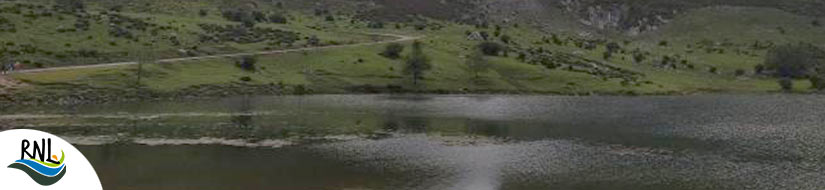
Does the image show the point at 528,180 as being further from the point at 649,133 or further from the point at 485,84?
the point at 485,84

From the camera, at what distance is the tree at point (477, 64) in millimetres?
163125

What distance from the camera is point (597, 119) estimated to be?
11131 centimetres

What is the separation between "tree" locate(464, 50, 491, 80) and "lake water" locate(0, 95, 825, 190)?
98.8ft

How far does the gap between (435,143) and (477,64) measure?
80.1m

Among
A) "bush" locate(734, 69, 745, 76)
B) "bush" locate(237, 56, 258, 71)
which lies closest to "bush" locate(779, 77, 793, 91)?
"bush" locate(734, 69, 745, 76)

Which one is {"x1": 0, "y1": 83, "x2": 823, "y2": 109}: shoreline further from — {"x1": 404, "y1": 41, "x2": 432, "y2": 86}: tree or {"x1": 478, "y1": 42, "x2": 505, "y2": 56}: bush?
{"x1": 478, "y1": 42, "x2": 505, "y2": 56}: bush

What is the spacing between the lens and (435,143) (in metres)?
85.7

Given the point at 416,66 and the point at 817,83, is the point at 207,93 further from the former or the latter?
the point at 817,83

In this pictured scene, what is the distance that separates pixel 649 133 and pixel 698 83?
86.5 meters

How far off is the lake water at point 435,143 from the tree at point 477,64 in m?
30.1

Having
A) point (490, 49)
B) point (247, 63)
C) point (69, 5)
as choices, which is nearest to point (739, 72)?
point (490, 49)

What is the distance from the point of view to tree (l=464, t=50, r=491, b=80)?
163125 millimetres

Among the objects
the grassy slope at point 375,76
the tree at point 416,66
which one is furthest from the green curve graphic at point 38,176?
the tree at point 416,66

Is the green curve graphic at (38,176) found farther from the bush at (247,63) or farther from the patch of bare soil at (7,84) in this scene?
the bush at (247,63)
